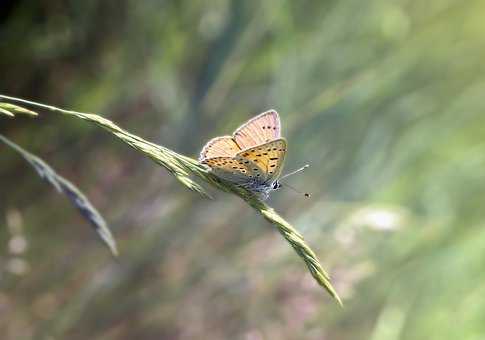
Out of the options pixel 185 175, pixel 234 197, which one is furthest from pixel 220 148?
pixel 234 197

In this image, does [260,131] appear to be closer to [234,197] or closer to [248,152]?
[248,152]

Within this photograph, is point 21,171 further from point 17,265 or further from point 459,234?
point 459,234

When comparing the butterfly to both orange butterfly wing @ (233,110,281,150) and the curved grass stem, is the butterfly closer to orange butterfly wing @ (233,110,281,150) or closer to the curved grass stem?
orange butterfly wing @ (233,110,281,150)

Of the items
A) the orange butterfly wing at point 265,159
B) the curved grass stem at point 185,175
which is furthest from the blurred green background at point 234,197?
the curved grass stem at point 185,175

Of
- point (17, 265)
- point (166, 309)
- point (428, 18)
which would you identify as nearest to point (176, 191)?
point (166, 309)

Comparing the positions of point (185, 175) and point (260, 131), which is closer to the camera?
point (185, 175)

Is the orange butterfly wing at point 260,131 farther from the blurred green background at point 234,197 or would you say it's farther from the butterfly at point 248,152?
the blurred green background at point 234,197
